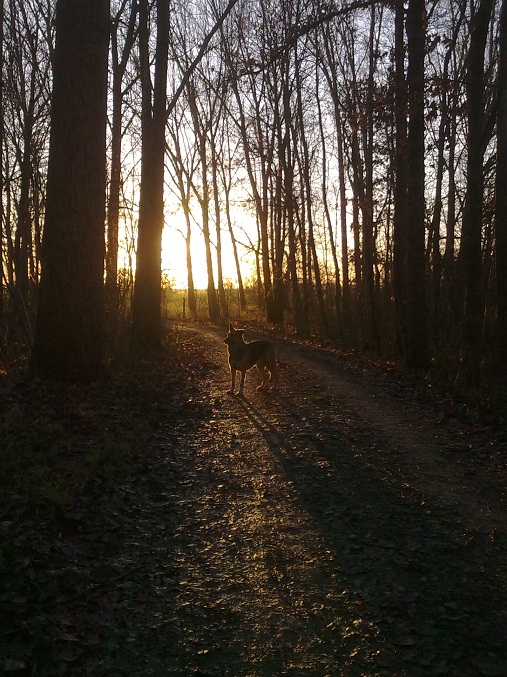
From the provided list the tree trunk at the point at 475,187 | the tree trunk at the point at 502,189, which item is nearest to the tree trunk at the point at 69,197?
the tree trunk at the point at 475,187

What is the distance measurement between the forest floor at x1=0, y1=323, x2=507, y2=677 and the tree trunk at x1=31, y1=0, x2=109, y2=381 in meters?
0.71

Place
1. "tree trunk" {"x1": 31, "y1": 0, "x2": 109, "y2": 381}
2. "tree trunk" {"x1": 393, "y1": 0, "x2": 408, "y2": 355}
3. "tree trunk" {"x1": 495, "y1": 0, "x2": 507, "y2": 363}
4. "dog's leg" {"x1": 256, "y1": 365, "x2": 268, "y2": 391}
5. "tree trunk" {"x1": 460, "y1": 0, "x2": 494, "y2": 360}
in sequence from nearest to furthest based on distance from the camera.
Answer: "tree trunk" {"x1": 31, "y1": 0, "x2": 109, "y2": 381}, "dog's leg" {"x1": 256, "y1": 365, "x2": 268, "y2": 391}, "tree trunk" {"x1": 495, "y1": 0, "x2": 507, "y2": 363}, "tree trunk" {"x1": 460, "y1": 0, "x2": 494, "y2": 360}, "tree trunk" {"x1": 393, "y1": 0, "x2": 408, "y2": 355}

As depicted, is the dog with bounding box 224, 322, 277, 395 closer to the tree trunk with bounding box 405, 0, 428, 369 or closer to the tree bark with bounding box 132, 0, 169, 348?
the tree trunk with bounding box 405, 0, 428, 369

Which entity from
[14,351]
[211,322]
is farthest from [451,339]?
[211,322]

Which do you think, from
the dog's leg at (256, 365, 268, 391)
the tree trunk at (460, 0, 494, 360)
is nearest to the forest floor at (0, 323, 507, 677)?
the dog's leg at (256, 365, 268, 391)

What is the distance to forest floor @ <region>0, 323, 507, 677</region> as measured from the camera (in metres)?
3.35

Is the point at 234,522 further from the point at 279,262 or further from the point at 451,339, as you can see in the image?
the point at 279,262

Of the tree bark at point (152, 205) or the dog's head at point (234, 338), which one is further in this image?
the tree bark at point (152, 205)

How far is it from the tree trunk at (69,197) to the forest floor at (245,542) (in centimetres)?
71

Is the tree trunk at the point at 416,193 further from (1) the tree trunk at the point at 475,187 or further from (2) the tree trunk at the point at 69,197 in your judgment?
(2) the tree trunk at the point at 69,197

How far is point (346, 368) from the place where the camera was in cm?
1378

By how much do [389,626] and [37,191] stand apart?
1153 cm

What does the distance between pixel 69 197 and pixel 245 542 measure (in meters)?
5.82

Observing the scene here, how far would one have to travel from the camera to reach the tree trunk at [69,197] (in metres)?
8.27
